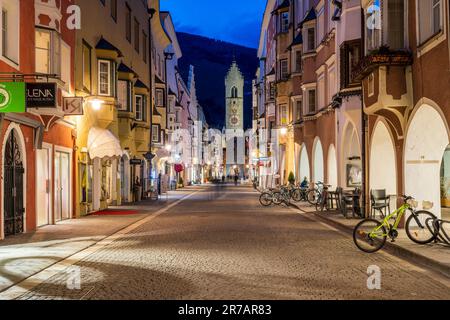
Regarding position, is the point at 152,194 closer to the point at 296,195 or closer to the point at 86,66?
the point at 296,195

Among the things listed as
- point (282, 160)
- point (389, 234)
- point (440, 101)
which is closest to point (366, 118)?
point (440, 101)

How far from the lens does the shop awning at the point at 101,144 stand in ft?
93.8

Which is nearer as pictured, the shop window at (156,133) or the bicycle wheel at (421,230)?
the bicycle wheel at (421,230)

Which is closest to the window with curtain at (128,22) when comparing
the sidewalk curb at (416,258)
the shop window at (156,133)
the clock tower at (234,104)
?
the shop window at (156,133)

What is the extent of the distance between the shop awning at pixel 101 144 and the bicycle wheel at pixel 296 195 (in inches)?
528

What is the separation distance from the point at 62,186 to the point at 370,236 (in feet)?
45.1

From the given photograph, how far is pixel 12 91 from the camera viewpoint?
14.5 m

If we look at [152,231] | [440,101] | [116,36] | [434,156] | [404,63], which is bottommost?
[152,231]

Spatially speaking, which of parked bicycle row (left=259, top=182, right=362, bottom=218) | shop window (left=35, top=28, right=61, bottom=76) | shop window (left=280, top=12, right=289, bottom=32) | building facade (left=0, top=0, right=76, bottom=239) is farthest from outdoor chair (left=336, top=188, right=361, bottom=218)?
shop window (left=280, top=12, right=289, bottom=32)

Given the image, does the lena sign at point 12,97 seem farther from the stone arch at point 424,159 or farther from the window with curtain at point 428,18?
the stone arch at point 424,159

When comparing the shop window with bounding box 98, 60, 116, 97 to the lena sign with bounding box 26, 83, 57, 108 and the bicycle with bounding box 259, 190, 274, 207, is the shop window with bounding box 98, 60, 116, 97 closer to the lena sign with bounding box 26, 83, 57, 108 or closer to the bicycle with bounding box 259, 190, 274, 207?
the bicycle with bounding box 259, 190, 274, 207

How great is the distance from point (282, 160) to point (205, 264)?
47022 mm

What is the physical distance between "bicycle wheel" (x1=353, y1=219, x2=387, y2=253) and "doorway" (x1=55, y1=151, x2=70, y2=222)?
496 inches
